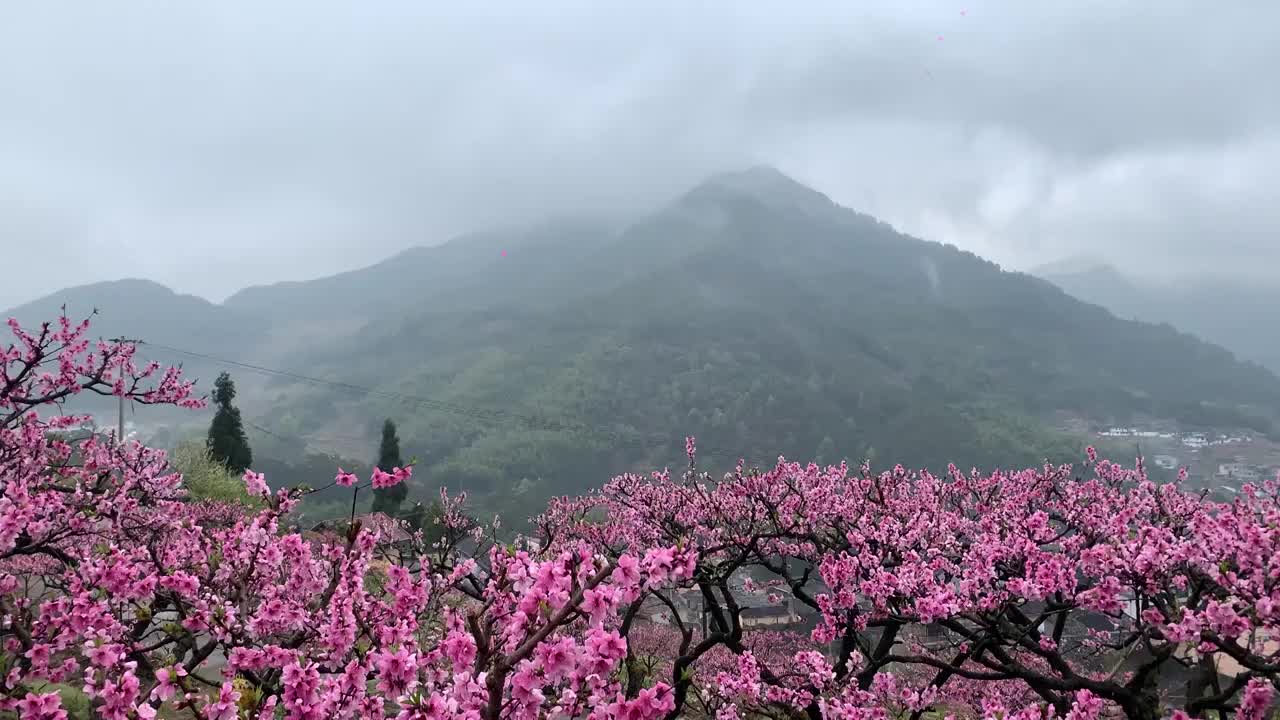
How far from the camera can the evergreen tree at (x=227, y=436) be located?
3578 centimetres

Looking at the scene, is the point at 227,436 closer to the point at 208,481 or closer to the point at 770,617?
the point at 208,481

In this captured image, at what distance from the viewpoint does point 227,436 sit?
37.0m

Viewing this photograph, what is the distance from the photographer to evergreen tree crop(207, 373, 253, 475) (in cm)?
3578

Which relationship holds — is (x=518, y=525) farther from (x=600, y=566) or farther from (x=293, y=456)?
(x=600, y=566)

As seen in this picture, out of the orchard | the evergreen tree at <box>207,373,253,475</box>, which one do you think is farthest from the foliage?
the orchard

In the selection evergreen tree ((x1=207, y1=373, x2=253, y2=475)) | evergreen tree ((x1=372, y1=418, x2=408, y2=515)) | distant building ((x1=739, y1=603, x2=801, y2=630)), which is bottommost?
distant building ((x1=739, y1=603, x2=801, y2=630))

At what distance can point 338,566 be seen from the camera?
5586 millimetres

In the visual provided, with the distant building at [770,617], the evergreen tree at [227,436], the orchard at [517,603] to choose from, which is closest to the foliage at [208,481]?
the evergreen tree at [227,436]

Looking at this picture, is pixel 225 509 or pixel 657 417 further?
pixel 657 417

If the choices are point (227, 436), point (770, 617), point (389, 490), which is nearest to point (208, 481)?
point (227, 436)

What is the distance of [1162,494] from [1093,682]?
19.9 ft

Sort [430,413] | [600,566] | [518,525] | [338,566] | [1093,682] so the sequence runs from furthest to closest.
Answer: [430,413] < [518,525] < [1093,682] < [338,566] < [600,566]

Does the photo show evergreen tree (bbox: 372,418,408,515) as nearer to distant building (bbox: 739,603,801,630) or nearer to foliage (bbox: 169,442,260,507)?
foliage (bbox: 169,442,260,507)

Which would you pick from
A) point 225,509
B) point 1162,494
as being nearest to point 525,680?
point 1162,494
